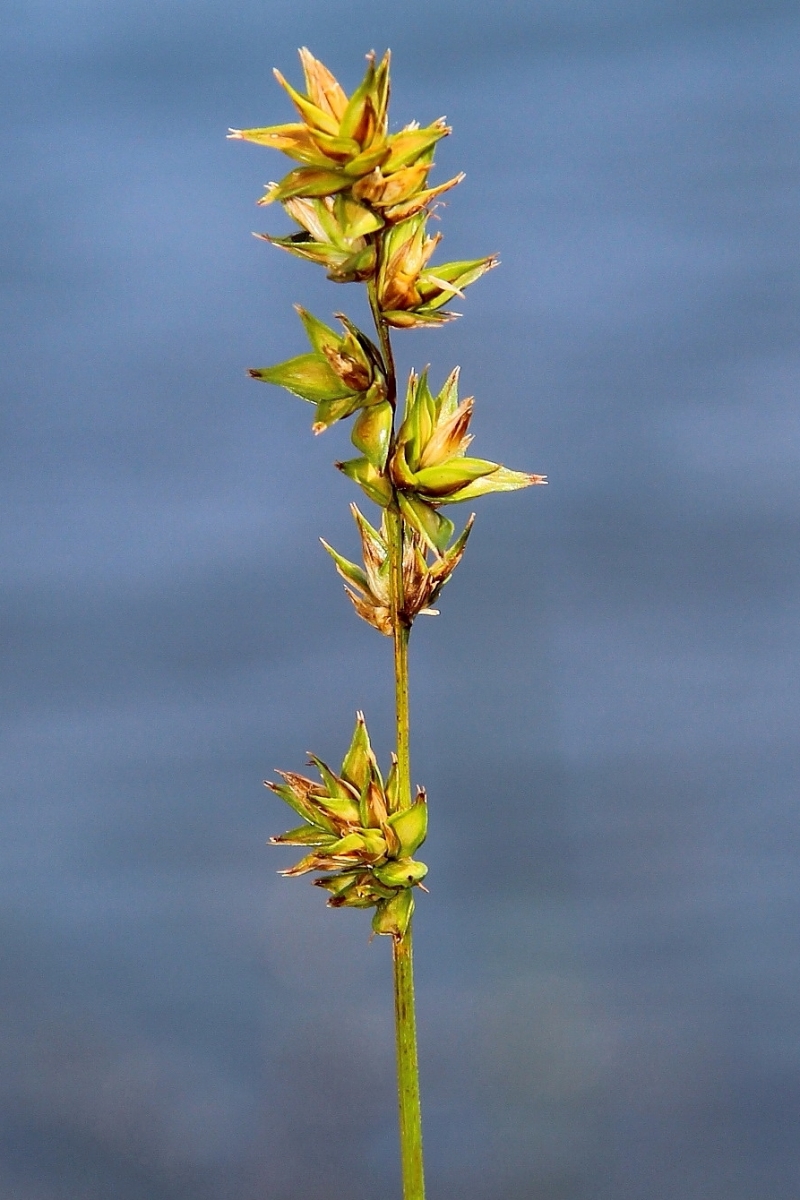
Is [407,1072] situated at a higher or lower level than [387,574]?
lower

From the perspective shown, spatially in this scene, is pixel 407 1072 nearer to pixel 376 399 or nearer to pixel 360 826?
pixel 360 826

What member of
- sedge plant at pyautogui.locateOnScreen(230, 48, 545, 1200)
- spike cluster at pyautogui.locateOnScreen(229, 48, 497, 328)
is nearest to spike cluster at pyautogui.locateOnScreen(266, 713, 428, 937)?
sedge plant at pyautogui.locateOnScreen(230, 48, 545, 1200)

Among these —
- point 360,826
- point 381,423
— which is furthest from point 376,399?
point 360,826

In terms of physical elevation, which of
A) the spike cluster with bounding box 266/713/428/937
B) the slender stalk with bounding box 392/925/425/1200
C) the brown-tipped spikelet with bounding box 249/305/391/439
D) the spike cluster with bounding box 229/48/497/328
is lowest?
the slender stalk with bounding box 392/925/425/1200

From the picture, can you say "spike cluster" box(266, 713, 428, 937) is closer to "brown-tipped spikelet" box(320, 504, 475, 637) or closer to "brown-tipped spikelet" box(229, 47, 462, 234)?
"brown-tipped spikelet" box(320, 504, 475, 637)

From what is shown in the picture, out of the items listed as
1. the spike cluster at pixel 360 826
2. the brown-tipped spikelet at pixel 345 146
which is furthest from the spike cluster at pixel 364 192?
the spike cluster at pixel 360 826

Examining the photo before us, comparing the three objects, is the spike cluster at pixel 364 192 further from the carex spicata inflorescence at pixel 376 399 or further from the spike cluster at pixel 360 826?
the spike cluster at pixel 360 826

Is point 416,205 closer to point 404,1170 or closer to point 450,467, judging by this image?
point 450,467
